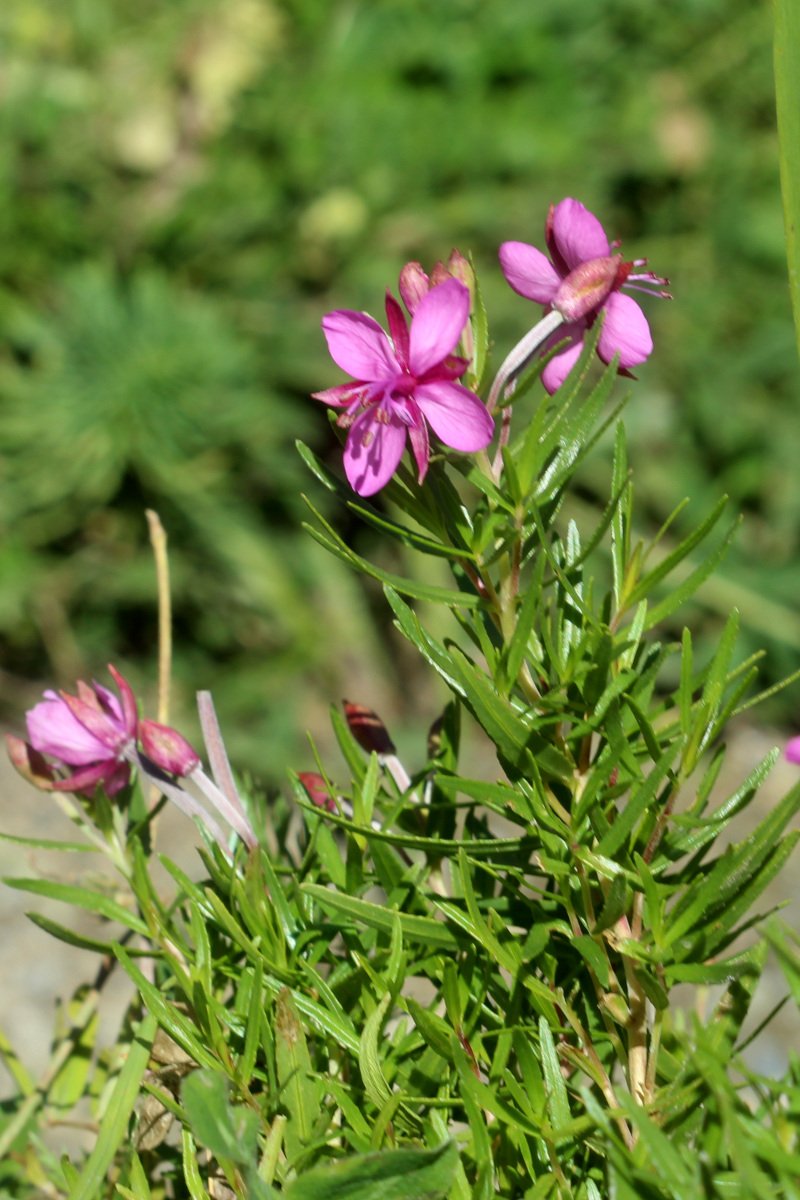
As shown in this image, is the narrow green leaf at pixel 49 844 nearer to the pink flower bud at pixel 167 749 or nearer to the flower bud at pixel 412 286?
the pink flower bud at pixel 167 749

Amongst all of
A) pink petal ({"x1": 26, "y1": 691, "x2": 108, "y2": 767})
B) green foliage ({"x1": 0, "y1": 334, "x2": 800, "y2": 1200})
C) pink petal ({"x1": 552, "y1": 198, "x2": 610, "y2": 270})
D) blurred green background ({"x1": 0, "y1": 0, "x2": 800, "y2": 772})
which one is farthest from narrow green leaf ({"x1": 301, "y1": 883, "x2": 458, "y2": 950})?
blurred green background ({"x1": 0, "y1": 0, "x2": 800, "y2": 772})

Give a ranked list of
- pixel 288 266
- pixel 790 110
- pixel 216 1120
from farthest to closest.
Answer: pixel 288 266, pixel 790 110, pixel 216 1120

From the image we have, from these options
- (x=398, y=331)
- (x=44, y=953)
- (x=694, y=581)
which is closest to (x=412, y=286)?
(x=398, y=331)

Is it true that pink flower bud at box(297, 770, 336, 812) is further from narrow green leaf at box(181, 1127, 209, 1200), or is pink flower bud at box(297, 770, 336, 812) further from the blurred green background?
the blurred green background

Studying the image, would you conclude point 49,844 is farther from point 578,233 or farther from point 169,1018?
point 578,233

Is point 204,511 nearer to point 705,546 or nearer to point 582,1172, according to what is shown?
point 705,546

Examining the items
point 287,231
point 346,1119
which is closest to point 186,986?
point 346,1119
